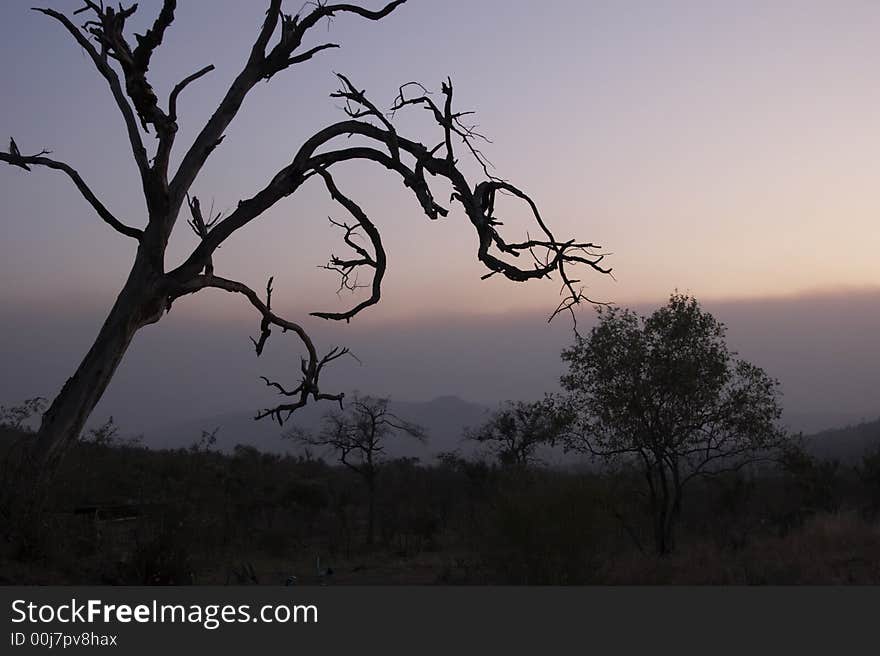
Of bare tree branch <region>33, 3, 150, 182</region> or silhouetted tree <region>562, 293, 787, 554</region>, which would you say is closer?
bare tree branch <region>33, 3, 150, 182</region>

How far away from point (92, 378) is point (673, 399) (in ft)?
43.6

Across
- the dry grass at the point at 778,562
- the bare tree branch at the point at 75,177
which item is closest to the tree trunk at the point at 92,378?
the bare tree branch at the point at 75,177

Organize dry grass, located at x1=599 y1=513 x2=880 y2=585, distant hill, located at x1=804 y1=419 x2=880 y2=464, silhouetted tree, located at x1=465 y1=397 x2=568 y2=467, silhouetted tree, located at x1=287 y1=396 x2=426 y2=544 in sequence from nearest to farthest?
dry grass, located at x1=599 y1=513 x2=880 y2=585, silhouetted tree, located at x1=287 y1=396 x2=426 y2=544, silhouetted tree, located at x1=465 y1=397 x2=568 y2=467, distant hill, located at x1=804 y1=419 x2=880 y2=464

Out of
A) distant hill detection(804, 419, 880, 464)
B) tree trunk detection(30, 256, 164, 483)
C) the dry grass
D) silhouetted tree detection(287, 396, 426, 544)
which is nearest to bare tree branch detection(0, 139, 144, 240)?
tree trunk detection(30, 256, 164, 483)

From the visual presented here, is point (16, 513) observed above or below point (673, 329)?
below

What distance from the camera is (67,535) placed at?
820 cm

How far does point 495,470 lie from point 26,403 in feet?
60.6

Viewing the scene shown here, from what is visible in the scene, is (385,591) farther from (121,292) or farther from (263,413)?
(121,292)

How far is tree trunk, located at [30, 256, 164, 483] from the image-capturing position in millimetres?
7652

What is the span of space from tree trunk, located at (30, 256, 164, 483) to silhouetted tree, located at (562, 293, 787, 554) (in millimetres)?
12116

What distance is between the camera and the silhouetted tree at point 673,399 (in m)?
17.6

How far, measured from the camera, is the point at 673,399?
696 inches

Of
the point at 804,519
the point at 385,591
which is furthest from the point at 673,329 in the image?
the point at 385,591

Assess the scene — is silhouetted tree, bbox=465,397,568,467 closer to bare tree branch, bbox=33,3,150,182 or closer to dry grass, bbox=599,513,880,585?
dry grass, bbox=599,513,880,585
